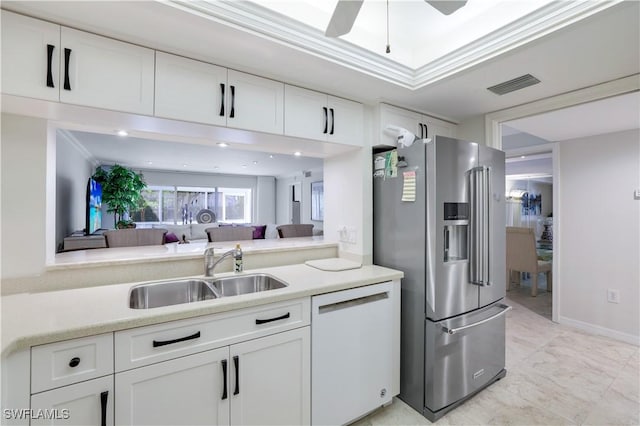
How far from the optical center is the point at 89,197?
4789 millimetres

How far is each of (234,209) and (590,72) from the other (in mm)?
9222

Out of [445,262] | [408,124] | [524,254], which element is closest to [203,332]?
[445,262]

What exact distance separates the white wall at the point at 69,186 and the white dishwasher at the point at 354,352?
140 inches

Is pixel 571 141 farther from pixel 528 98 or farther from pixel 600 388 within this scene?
pixel 600 388

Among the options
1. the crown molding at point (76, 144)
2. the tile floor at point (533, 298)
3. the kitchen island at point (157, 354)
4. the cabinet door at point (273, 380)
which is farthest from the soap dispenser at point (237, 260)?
the tile floor at point (533, 298)

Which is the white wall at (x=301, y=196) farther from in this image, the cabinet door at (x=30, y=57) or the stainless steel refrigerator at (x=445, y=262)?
the cabinet door at (x=30, y=57)

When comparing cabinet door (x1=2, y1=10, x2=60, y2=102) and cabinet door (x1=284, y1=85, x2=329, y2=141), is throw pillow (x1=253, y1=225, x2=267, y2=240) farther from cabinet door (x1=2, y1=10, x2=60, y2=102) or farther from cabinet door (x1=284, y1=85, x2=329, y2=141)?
cabinet door (x1=2, y1=10, x2=60, y2=102)

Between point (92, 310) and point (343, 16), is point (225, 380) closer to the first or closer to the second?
point (92, 310)

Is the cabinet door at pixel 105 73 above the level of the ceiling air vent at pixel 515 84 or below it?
below

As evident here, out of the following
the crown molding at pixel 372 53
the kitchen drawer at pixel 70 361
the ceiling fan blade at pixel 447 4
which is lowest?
the kitchen drawer at pixel 70 361

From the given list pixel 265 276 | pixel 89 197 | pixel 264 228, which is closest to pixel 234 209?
pixel 264 228

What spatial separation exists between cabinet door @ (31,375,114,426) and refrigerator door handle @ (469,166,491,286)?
211 centimetres

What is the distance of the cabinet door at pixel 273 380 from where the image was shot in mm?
1402

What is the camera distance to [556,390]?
2.16 metres
